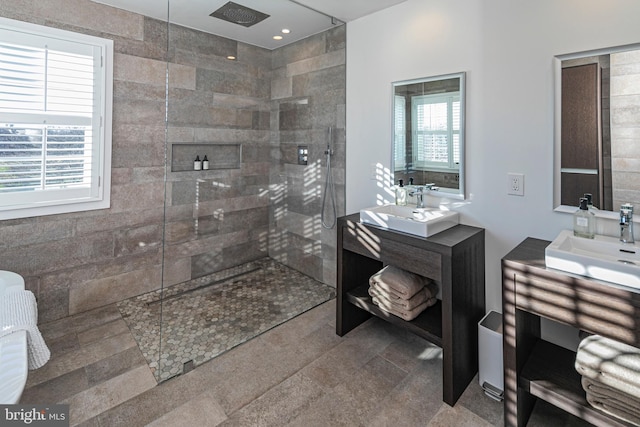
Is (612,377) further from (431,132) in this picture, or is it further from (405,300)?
(431,132)

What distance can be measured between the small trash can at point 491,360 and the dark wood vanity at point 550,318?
0.50 ft

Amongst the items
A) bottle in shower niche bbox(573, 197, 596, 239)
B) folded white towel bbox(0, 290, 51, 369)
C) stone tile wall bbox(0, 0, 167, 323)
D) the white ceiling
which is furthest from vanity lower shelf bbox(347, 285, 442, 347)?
the white ceiling

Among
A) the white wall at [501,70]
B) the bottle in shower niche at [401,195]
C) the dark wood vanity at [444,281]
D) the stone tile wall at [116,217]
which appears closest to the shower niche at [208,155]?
the stone tile wall at [116,217]

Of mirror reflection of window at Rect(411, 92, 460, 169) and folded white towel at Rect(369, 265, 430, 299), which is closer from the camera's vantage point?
folded white towel at Rect(369, 265, 430, 299)

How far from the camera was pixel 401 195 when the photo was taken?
99.5 inches

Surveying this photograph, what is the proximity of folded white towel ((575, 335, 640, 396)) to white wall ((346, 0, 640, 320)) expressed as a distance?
2.22ft

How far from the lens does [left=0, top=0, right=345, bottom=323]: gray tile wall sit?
8.71ft

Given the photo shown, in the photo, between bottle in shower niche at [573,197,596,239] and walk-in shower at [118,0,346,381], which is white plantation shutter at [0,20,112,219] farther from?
bottle in shower niche at [573,197,596,239]

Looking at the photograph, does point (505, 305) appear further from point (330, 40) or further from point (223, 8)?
point (223, 8)

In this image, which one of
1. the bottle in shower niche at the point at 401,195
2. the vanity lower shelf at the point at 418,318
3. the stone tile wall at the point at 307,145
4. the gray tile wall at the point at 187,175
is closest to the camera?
the vanity lower shelf at the point at 418,318

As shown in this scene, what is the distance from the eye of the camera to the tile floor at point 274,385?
5.65 feet

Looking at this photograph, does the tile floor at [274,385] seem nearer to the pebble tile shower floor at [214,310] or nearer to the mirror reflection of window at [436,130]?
the pebble tile shower floor at [214,310]

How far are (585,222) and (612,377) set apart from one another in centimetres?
76

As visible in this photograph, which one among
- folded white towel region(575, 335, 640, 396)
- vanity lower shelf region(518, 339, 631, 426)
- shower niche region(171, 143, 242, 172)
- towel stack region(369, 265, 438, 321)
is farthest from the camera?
shower niche region(171, 143, 242, 172)
